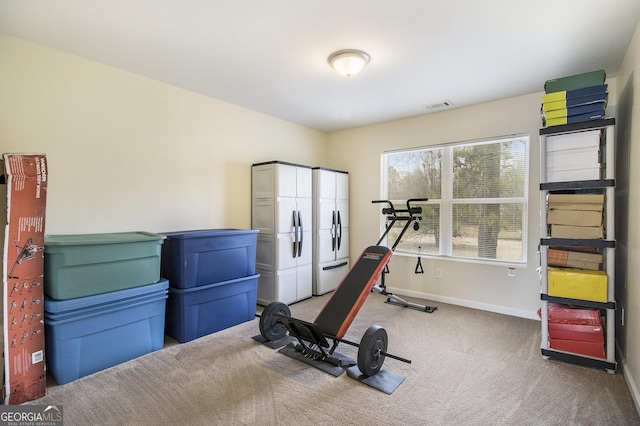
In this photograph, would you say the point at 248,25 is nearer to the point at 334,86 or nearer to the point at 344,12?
the point at 344,12

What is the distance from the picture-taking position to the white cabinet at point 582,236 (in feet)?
8.25

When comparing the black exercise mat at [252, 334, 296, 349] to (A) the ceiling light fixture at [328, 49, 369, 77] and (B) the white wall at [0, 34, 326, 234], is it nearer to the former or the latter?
(B) the white wall at [0, 34, 326, 234]

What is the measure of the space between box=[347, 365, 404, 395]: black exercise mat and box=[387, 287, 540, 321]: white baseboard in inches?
88.3

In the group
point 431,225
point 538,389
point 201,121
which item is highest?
point 201,121

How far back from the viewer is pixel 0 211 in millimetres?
2447

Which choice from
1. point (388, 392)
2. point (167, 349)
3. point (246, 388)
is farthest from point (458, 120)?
point (167, 349)

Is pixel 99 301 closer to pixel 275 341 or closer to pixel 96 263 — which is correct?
pixel 96 263

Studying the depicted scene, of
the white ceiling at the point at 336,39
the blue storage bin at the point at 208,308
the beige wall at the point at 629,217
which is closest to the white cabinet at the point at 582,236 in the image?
the beige wall at the point at 629,217

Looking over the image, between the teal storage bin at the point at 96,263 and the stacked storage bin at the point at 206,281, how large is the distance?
0.99 ft

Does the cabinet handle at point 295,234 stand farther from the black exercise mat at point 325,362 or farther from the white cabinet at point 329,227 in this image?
the black exercise mat at point 325,362

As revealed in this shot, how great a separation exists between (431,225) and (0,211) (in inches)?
183

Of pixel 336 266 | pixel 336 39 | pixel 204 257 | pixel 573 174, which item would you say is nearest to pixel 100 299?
pixel 204 257

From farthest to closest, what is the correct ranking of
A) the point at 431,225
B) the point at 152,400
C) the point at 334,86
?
the point at 431,225, the point at 334,86, the point at 152,400

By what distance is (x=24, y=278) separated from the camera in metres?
2.14
